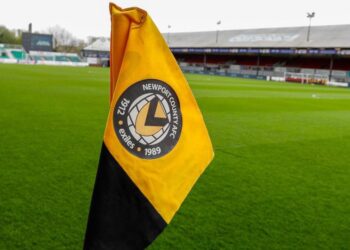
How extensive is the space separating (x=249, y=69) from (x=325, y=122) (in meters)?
37.0

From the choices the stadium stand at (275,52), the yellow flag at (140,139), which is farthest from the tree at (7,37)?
the yellow flag at (140,139)

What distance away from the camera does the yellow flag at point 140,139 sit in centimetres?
167

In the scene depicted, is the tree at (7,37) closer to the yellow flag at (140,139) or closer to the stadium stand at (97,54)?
the stadium stand at (97,54)

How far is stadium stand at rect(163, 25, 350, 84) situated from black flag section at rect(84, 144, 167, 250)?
38.1m

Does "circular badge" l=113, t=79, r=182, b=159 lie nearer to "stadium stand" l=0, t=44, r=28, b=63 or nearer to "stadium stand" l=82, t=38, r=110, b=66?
"stadium stand" l=82, t=38, r=110, b=66

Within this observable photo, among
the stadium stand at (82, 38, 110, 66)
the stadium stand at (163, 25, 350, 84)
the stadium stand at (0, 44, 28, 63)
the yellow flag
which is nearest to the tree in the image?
the stadium stand at (0, 44, 28, 63)

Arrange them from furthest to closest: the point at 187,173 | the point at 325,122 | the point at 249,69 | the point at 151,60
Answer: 1. the point at 249,69
2. the point at 325,122
3. the point at 187,173
4. the point at 151,60

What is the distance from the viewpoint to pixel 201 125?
1902mm

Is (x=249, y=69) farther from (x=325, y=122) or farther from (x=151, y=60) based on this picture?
(x=151, y=60)

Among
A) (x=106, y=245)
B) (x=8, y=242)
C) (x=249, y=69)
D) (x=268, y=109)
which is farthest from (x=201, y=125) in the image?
(x=249, y=69)

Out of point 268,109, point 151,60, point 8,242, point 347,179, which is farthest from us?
point 268,109

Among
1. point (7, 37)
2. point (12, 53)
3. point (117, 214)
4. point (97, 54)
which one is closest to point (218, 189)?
point (117, 214)

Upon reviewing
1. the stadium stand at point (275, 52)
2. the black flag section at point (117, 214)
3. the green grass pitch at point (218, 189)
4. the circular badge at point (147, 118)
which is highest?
the stadium stand at point (275, 52)

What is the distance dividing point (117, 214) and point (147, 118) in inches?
17.9
